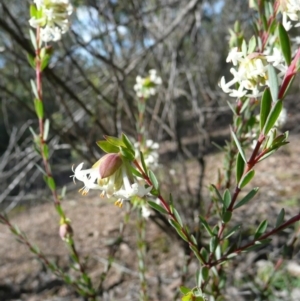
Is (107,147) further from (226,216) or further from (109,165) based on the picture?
(226,216)

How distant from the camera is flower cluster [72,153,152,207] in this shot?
0.49 metres

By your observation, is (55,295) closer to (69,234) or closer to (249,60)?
(69,234)

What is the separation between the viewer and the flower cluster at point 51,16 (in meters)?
0.74

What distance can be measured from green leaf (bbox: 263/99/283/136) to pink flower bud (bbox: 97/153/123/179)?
19 cm

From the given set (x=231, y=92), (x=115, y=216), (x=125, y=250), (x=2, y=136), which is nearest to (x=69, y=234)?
(x=231, y=92)

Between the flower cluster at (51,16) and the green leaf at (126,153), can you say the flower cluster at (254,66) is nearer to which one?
the green leaf at (126,153)

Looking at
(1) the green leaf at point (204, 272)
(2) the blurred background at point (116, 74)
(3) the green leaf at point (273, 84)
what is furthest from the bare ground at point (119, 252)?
(3) the green leaf at point (273, 84)

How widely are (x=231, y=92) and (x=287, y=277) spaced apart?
4.63 ft

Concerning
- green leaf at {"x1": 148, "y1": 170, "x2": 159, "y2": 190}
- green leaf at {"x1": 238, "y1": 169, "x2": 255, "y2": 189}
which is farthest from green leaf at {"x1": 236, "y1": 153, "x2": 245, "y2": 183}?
green leaf at {"x1": 148, "y1": 170, "x2": 159, "y2": 190}

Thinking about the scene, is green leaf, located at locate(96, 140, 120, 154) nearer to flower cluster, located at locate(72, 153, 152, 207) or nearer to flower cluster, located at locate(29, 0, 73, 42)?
flower cluster, located at locate(72, 153, 152, 207)

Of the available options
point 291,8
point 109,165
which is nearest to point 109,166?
point 109,165

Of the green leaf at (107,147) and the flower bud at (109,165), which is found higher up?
the green leaf at (107,147)

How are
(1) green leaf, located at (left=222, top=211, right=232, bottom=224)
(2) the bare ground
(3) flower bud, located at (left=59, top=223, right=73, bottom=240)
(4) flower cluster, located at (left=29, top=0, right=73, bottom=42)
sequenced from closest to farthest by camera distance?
(1) green leaf, located at (left=222, top=211, right=232, bottom=224), (4) flower cluster, located at (left=29, top=0, right=73, bottom=42), (3) flower bud, located at (left=59, top=223, right=73, bottom=240), (2) the bare ground

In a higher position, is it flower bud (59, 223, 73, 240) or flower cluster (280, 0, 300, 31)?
flower cluster (280, 0, 300, 31)
